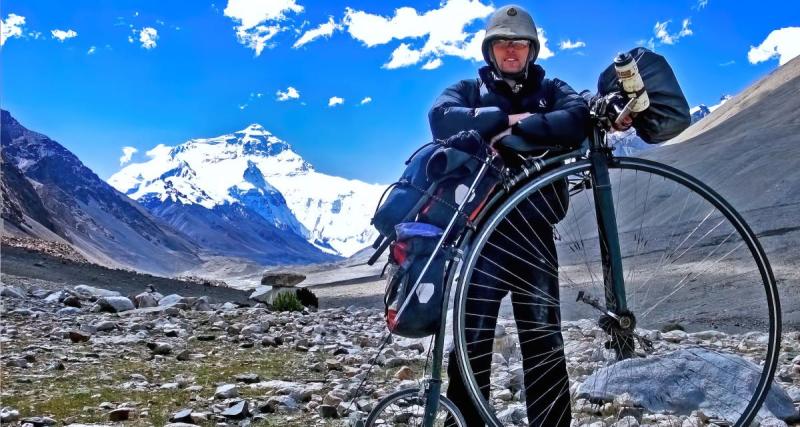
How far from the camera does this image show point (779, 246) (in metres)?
31.3

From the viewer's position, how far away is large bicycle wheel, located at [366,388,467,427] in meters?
3.38

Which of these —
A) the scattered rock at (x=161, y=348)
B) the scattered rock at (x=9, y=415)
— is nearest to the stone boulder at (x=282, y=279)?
the scattered rock at (x=161, y=348)

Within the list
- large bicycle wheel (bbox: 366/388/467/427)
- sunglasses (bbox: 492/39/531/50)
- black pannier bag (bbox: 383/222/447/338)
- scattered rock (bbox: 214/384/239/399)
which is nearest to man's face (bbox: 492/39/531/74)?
sunglasses (bbox: 492/39/531/50)

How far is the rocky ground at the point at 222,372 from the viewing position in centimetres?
473

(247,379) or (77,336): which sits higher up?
(77,336)

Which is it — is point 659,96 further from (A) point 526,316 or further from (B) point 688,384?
(B) point 688,384

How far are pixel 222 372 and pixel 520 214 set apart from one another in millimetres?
4119

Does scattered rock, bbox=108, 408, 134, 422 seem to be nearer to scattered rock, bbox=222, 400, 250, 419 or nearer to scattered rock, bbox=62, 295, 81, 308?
scattered rock, bbox=222, 400, 250, 419

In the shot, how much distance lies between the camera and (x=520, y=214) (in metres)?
3.54

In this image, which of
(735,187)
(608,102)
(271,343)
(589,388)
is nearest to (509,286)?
(608,102)

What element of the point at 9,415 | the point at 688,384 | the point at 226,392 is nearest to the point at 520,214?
the point at 688,384

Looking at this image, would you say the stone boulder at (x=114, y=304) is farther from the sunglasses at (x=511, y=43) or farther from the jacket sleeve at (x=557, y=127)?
the jacket sleeve at (x=557, y=127)

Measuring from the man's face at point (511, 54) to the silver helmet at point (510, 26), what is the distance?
39 mm

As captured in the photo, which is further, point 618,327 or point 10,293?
point 10,293
